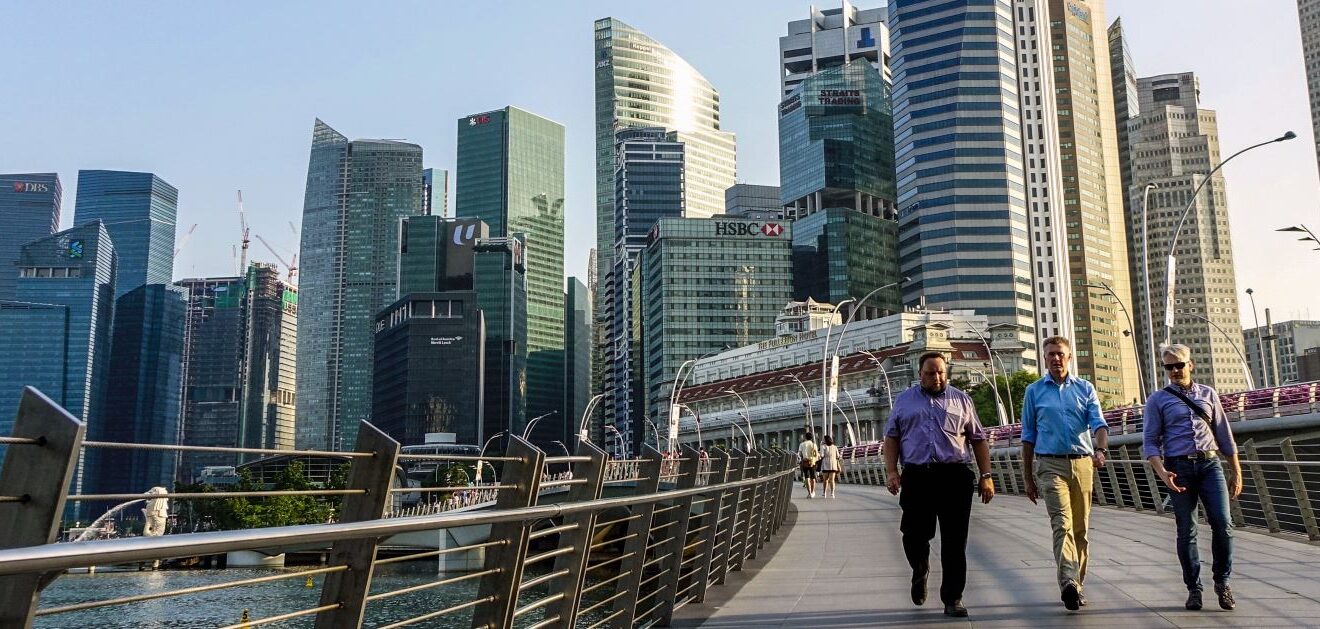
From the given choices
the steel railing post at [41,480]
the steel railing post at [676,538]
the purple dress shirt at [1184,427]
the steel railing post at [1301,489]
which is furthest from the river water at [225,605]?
the steel railing post at [41,480]

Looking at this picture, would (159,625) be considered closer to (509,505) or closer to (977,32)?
(509,505)

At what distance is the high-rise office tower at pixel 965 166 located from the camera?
6407 inches

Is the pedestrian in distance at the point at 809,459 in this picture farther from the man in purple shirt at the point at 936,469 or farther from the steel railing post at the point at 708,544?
the man in purple shirt at the point at 936,469

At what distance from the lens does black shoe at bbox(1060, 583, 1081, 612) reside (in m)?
7.89

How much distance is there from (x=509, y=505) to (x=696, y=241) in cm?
18100

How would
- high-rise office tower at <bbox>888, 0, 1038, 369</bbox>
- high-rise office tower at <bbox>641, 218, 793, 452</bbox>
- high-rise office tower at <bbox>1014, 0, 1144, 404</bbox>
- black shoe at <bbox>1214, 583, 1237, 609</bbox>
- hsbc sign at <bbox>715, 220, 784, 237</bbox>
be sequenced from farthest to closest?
hsbc sign at <bbox>715, 220, 784, 237</bbox>
high-rise office tower at <bbox>641, 218, 793, 452</bbox>
high-rise office tower at <bbox>1014, 0, 1144, 404</bbox>
high-rise office tower at <bbox>888, 0, 1038, 369</bbox>
black shoe at <bbox>1214, 583, 1237, 609</bbox>

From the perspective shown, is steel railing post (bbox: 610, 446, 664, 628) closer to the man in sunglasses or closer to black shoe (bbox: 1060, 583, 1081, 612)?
black shoe (bbox: 1060, 583, 1081, 612)

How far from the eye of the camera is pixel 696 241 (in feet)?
608

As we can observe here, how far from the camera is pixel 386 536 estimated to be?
3566mm

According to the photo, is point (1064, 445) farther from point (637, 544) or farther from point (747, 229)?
point (747, 229)

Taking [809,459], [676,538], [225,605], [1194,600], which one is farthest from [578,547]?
[225,605]

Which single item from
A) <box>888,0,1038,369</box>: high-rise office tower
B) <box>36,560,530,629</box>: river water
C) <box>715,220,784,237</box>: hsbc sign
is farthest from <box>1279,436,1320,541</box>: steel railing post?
<box>715,220,784,237</box>: hsbc sign

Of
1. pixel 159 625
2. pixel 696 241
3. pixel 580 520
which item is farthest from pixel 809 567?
pixel 696 241

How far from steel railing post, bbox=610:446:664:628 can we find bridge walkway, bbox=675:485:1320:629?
983 millimetres
